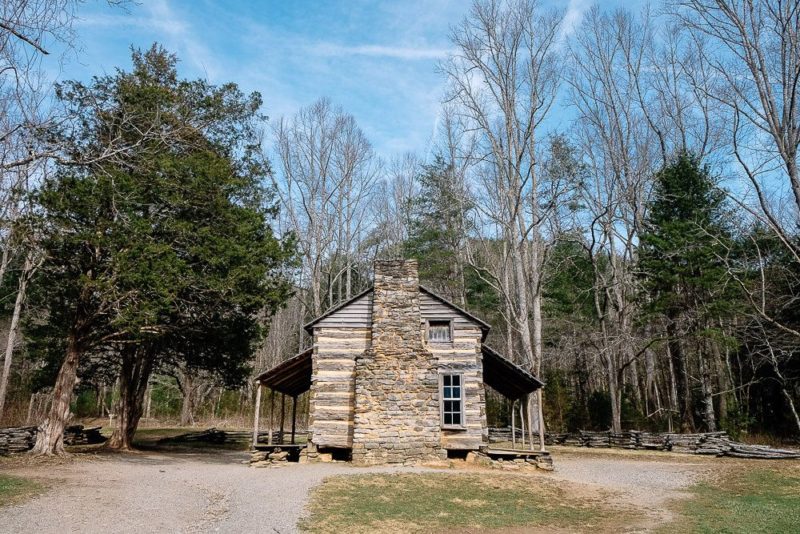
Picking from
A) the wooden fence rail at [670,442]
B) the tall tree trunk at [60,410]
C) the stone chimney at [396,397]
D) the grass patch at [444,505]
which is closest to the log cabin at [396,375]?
the stone chimney at [396,397]

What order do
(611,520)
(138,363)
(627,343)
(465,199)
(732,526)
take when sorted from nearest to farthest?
(732,526)
(611,520)
(138,363)
(627,343)
(465,199)

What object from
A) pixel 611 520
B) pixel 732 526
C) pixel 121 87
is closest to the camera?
pixel 732 526

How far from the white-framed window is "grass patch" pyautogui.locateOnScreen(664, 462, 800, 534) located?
21.8 feet

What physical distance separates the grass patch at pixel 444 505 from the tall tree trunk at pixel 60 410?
371 inches

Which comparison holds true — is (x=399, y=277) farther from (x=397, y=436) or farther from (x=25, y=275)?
(x=25, y=275)

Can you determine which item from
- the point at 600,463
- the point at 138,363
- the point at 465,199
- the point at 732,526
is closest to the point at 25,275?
the point at 138,363

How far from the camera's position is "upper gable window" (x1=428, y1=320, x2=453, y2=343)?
18250 millimetres

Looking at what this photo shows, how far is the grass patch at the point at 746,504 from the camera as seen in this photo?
29.3 ft

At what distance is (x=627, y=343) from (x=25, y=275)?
2562 centimetres

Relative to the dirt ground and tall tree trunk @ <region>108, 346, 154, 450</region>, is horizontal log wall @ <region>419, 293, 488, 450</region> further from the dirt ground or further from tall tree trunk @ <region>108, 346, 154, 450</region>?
tall tree trunk @ <region>108, 346, 154, 450</region>

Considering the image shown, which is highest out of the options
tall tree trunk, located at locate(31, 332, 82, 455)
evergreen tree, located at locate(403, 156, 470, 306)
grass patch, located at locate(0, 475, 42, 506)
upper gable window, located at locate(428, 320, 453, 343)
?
evergreen tree, located at locate(403, 156, 470, 306)

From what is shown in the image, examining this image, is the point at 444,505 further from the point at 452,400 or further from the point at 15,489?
the point at 15,489

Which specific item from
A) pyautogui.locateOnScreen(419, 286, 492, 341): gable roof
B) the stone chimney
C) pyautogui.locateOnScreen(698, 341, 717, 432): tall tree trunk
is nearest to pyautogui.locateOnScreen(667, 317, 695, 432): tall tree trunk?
pyautogui.locateOnScreen(698, 341, 717, 432): tall tree trunk

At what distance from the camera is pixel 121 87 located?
59.4 feet
